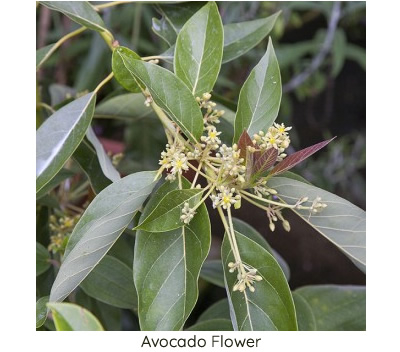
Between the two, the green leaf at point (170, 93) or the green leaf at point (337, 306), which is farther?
the green leaf at point (337, 306)

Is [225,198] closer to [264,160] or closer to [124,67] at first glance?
[264,160]

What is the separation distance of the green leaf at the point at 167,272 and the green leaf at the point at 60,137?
144 mm

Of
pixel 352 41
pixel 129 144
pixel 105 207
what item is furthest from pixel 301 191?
pixel 352 41

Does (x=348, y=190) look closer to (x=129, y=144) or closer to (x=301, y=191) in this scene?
(x=129, y=144)

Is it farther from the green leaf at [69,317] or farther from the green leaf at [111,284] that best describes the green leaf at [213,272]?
the green leaf at [69,317]

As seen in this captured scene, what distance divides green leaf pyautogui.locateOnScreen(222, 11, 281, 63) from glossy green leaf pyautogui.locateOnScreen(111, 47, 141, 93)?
212mm

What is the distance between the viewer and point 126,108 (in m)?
0.92

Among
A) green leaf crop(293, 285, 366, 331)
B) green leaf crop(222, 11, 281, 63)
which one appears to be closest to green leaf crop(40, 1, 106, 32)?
green leaf crop(222, 11, 281, 63)

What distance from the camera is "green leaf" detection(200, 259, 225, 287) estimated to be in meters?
0.93

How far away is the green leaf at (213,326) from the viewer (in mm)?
844

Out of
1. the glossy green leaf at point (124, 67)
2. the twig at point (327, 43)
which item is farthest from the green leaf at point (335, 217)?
the twig at point (327, 43)

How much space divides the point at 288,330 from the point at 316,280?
1.24 meters

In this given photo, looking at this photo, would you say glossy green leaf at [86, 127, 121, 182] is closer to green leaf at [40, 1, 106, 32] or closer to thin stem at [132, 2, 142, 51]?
green leaf at [40, 1, 106, 32]

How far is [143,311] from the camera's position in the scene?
647 millimetres
